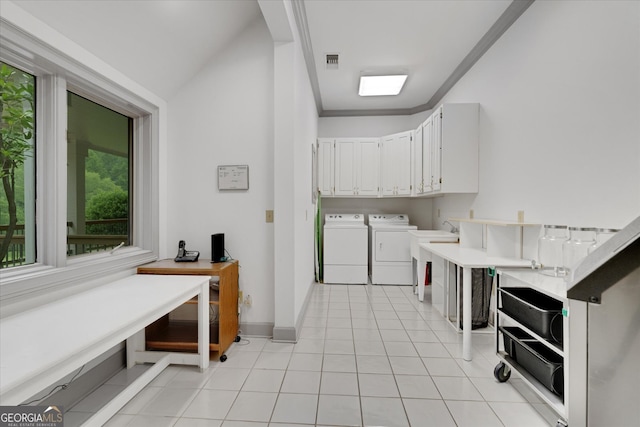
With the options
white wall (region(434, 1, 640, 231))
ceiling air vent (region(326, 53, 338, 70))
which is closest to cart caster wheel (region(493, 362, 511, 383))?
white wall (region(434, 1, 640, 231))

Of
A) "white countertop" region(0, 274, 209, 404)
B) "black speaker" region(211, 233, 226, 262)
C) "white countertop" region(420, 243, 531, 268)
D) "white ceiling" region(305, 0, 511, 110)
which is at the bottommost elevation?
"white countertop" region(0, 274, 209, 404)

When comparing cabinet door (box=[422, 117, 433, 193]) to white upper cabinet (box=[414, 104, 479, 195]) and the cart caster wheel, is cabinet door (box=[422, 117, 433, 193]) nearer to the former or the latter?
white upper cabinet (box=[414, 104, 479, 195])

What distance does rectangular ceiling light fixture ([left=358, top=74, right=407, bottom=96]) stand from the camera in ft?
12.0

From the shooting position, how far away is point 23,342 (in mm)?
Result: 1026

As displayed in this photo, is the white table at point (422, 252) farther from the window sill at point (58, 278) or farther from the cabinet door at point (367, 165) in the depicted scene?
the window sill at point (58, 278)

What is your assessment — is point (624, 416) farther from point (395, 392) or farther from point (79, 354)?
point (79, 354)

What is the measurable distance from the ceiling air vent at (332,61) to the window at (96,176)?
2220mm

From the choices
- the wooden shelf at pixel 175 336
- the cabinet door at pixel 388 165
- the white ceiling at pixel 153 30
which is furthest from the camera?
the cabinet door at pixel 388 165

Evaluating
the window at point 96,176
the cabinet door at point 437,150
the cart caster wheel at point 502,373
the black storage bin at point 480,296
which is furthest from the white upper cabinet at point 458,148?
the window at point 96,176

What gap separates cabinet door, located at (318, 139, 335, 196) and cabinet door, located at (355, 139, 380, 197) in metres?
0.42

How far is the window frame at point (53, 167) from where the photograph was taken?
4.45 feet

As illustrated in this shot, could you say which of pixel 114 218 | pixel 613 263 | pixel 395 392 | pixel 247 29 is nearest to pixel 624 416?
pixel 613 263

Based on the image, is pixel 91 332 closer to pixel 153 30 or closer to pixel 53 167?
pixel 53 167

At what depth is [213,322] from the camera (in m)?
2.31
